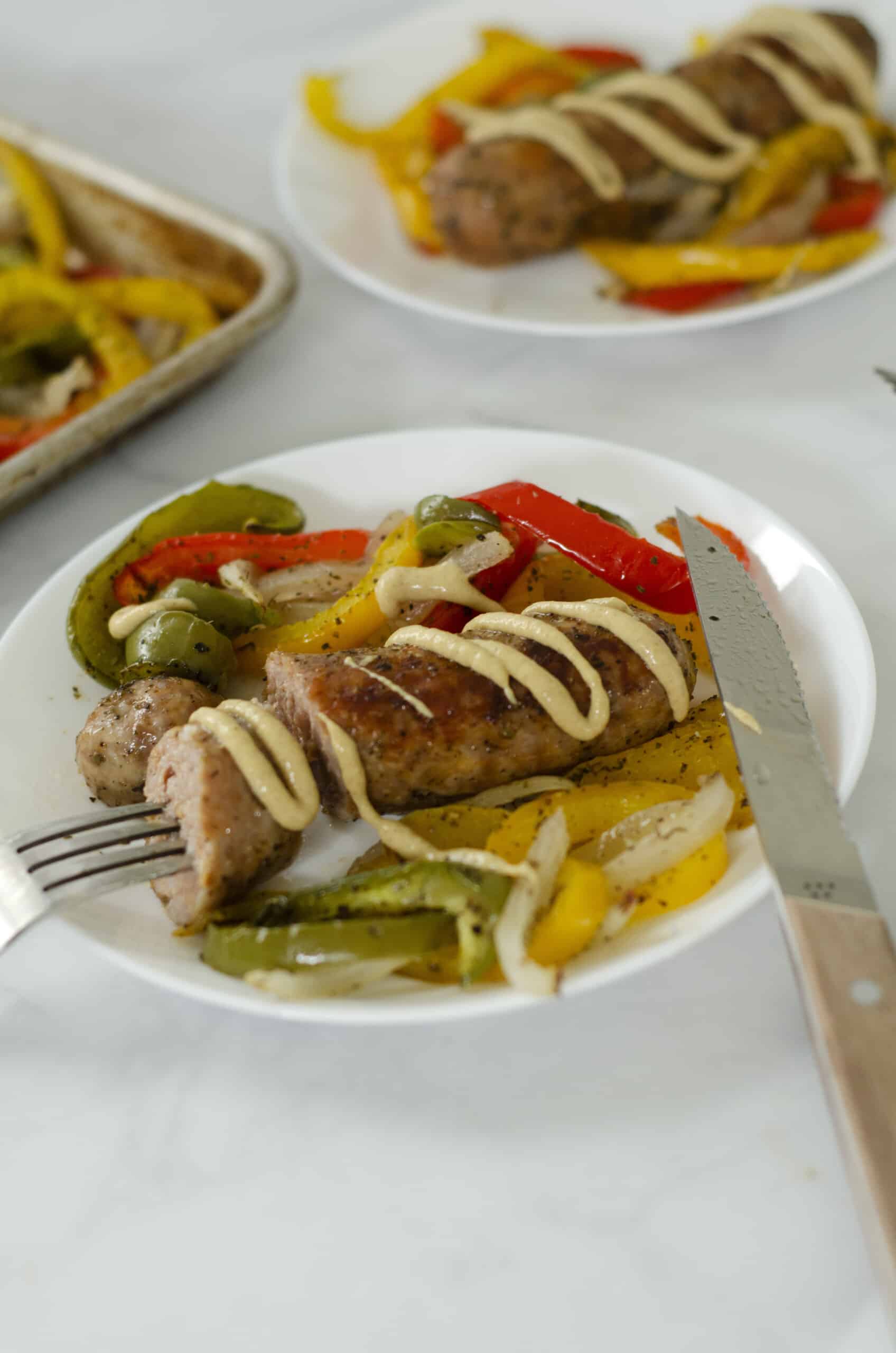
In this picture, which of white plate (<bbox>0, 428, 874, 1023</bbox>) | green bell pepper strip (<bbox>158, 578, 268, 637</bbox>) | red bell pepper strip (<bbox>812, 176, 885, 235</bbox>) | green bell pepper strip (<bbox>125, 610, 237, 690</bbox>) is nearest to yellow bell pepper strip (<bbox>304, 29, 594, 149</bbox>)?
red bell pepper strip (<bbox>812, 176, 885, 235</bbox>)

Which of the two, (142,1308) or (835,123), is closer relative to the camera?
(142,1308)

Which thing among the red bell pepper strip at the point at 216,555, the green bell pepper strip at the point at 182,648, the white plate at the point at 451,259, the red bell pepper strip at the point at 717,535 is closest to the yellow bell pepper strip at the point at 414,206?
the white plate at the point at 451,259

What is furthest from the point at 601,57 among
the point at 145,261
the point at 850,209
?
the point at 145,261

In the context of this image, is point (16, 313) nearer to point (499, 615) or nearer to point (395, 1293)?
point (499, 615)

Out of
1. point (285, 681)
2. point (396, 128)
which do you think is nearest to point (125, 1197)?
point (285, 681)

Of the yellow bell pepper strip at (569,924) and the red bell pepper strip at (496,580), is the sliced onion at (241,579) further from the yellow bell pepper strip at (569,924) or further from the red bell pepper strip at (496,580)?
the yellow bell pepper strip at (569,924)

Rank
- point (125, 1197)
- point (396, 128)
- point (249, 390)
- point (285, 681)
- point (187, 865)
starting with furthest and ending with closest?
1. point (396, 128)
2. point (249, 390)
3. point (285, 681)
4. point (187, 865)
5. point (125, 1197)

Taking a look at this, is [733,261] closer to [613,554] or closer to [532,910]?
[613,554]

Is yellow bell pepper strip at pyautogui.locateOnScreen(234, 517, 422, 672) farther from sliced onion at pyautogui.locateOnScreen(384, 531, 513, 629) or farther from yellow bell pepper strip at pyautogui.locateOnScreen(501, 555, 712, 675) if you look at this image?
yellow bell pepper strip at pyautogui.locateOnScreen(501, 555, 712, 675)
